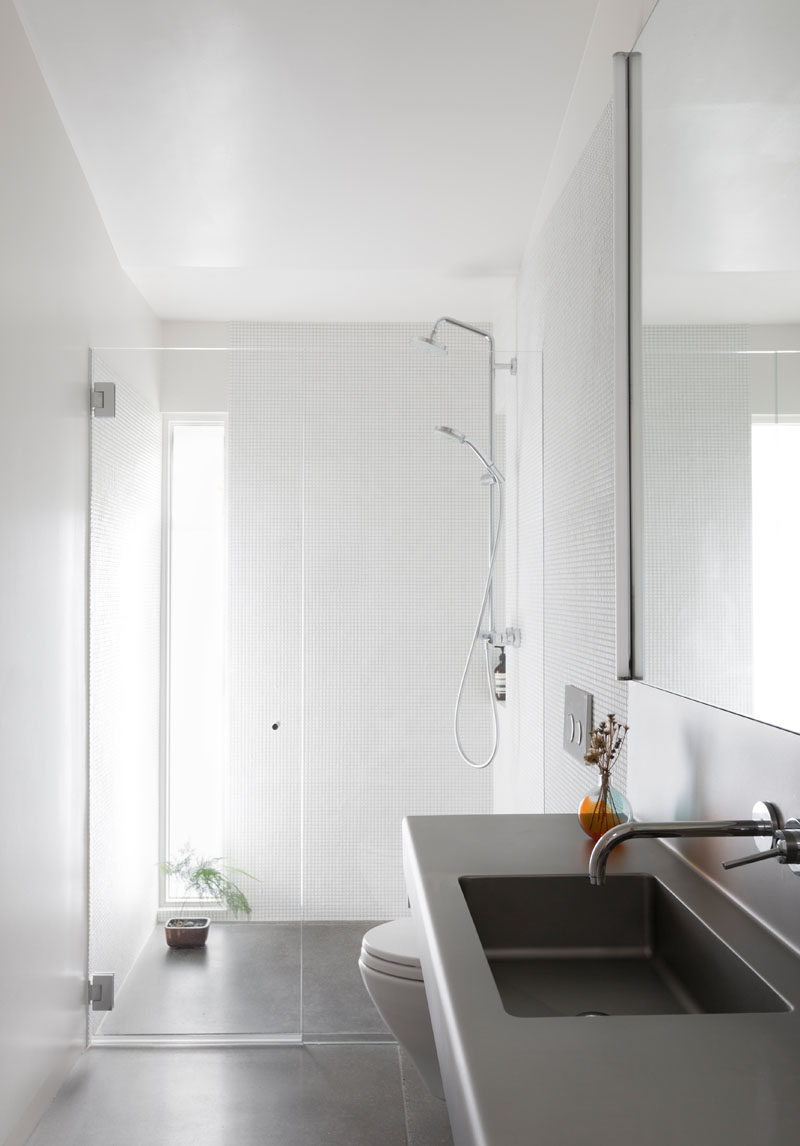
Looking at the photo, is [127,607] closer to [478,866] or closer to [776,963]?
[478,866]

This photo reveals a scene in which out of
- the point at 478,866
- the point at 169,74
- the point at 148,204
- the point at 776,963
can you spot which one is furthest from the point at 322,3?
the point at 776,963

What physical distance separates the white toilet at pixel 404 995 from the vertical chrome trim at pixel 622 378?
3.08ft

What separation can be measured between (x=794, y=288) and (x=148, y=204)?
2437 mm

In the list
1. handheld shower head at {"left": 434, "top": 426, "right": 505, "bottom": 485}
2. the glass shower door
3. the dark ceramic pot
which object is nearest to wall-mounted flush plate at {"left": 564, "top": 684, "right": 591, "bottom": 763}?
handheld shower head at {"left": 434, "top": 426, "right": 505, "bottom": 485}

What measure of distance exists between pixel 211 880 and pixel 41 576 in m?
1.13

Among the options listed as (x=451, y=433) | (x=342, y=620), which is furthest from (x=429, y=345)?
(x=342, y=620)

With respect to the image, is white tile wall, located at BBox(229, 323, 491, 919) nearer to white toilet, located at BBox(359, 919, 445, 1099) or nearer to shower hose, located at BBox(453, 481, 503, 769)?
shower hose, located at BBox(453, 481, 503, 769)

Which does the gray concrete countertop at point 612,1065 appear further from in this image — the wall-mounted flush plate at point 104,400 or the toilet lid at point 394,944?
the wall-mounted flush plate at point 104,400

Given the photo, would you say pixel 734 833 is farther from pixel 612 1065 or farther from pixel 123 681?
pixel 123 681

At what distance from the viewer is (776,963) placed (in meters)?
1.08

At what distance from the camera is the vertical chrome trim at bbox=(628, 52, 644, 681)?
182cm

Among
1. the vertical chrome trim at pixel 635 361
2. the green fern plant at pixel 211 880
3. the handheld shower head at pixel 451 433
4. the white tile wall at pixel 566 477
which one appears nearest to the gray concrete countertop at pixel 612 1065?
the vertical chrome trim at pixel 635 361

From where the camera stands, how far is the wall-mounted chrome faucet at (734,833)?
1.07m

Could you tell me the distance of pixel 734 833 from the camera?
3.85 ft
